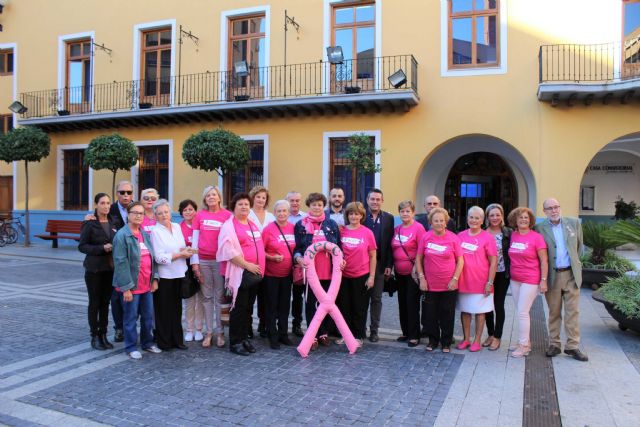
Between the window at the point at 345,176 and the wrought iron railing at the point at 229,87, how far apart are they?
138cm

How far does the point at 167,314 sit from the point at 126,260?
769 millimetres

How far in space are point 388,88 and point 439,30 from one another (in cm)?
183

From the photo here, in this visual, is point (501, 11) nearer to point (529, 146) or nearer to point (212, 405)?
point (529, 146)

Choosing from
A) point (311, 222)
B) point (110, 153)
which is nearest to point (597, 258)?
point (311, 222)

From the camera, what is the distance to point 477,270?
526cm

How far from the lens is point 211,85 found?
13.9 meters

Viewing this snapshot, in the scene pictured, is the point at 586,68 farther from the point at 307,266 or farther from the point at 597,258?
the point at 307,266

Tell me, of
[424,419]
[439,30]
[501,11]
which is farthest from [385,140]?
[424,419]

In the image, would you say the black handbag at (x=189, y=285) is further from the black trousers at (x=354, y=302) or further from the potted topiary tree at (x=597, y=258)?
the potted topiary tree at (x=597, y=258)

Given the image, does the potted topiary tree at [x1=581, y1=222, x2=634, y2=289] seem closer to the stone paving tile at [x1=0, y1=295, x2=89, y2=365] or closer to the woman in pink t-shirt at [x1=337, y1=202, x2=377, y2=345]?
the woman in pink t-shirt at [x1=337, y1=202, x2=377, y2=345]

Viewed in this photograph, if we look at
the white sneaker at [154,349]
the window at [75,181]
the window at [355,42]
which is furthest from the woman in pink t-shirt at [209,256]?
the window at [75,181]

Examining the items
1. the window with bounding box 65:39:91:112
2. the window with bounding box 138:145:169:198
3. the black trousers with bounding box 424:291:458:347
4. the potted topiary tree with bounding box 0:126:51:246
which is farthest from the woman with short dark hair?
the window with bounding box 65:39:91:112

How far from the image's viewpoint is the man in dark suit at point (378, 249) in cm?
576

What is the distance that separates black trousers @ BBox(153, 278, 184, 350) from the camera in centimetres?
529
